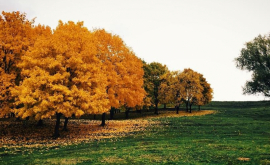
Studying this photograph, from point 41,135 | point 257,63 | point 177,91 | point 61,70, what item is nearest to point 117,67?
point 61,70

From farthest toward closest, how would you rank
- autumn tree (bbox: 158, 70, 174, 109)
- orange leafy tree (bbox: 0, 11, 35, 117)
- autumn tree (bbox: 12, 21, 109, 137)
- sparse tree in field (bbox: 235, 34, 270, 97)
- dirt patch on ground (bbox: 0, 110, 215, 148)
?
autumn tree (bbox: 158, 70, 174, 109) < sparse tree in field (bbox: 235, 34, 270, 97) < orange leafy tree (bbox: 0, 11, 35, 117) < dirt patch on ground (bbox: 0, 110, 215, 148) < autumn tree (bbox: 12, 21, 109, 137)

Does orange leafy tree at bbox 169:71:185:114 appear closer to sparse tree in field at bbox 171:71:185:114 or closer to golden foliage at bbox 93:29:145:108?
sparse tree in field at bbox 171:71:185:114

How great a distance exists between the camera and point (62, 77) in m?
25.5

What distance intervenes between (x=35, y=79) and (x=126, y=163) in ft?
50.5

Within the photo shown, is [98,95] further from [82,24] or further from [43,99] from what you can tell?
[82,24]

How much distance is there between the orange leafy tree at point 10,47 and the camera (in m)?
29.2

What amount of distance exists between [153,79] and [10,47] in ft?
146

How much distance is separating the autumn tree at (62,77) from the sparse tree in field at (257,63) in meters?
34.6

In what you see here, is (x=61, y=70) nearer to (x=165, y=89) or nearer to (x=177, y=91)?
(x=165, y=89)

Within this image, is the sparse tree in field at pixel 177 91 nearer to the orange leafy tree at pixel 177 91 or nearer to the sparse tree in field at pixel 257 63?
the orange leafy tree at pixel 177 91

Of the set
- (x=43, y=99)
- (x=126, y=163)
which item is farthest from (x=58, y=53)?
(x=126, y=163)

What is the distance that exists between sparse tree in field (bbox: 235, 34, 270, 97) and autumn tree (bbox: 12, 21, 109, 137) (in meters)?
34.6

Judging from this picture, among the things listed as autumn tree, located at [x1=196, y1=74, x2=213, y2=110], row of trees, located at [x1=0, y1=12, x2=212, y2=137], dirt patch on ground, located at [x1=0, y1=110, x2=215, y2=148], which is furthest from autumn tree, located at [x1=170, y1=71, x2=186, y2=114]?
dirt patch on ground, located at [x1=0, y1=110, x2=215, y2=148]

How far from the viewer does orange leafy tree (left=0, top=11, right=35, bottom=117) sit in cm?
2920
